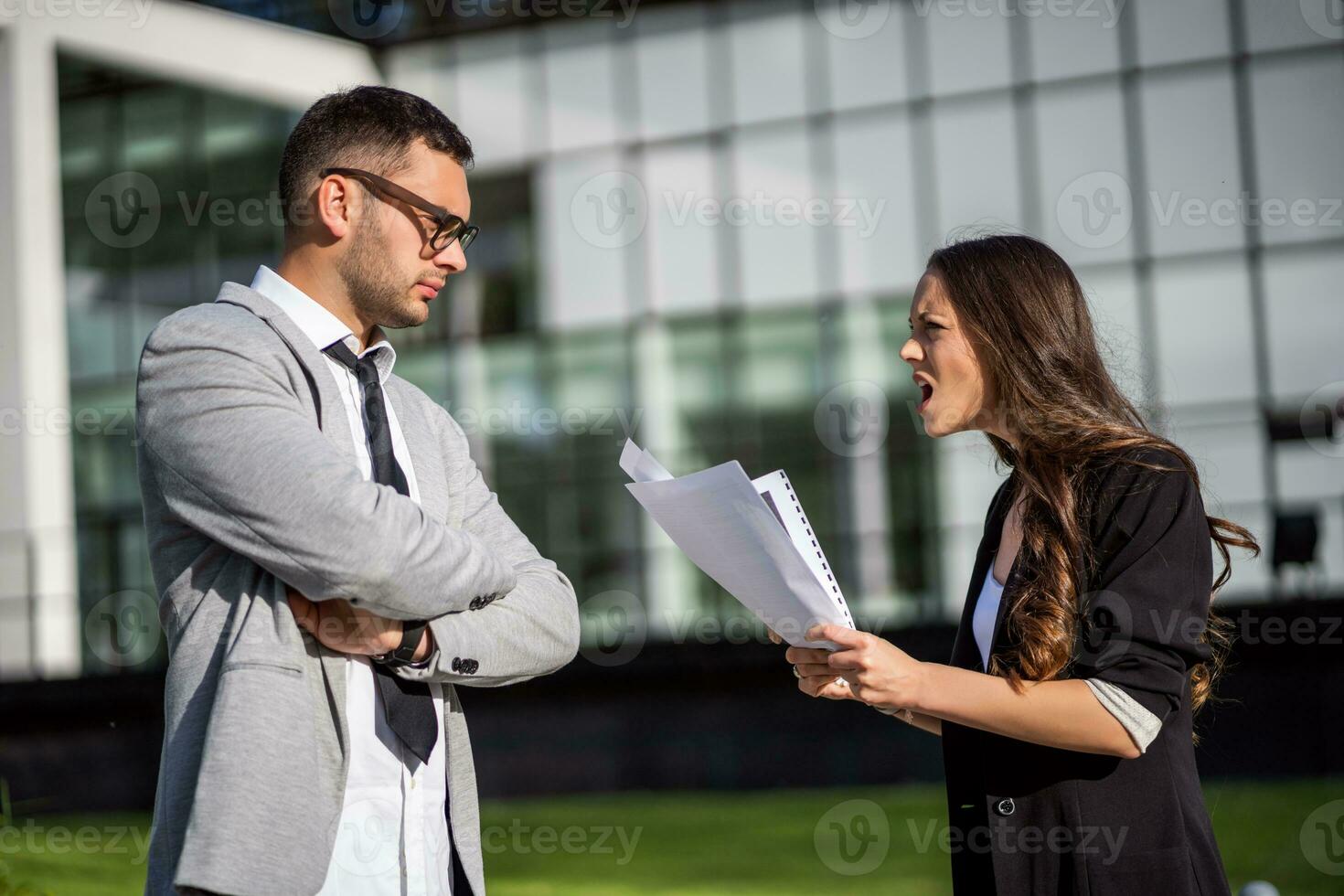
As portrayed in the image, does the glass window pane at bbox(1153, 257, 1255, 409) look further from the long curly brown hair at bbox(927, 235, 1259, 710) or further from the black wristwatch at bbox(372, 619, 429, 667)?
the black wristwatch at bbox(372, 619, 429, 667)

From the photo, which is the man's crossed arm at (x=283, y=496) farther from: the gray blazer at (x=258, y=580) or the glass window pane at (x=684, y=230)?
the glass window pane at (x=684, y=230)

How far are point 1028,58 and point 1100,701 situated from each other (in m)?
15.4

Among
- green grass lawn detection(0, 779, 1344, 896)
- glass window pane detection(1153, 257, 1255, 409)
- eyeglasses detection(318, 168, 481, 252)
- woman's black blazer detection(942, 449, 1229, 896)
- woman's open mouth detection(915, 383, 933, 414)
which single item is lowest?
green grass lawn detection(0, 779, 1344, 896)

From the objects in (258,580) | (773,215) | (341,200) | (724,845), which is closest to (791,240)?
(773,215)

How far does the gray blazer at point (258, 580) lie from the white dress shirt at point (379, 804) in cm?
7

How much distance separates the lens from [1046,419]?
2.63 metres

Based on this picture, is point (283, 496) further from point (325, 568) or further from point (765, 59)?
point (765, 59)

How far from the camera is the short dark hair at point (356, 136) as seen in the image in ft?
8.59

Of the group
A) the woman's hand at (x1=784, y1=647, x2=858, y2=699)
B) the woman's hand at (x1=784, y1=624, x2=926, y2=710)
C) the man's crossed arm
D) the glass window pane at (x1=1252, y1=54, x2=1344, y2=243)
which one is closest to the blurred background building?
the glass window pane at (x1=1252, y1=54, x2=1344, y2=243)

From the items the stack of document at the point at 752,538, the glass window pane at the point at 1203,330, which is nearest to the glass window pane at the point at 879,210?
the glass window pane at the point at 1203,330

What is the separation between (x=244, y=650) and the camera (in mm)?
2170

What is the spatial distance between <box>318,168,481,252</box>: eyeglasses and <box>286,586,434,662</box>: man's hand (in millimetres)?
764

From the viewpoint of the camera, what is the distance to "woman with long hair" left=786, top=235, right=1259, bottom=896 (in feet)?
7.75

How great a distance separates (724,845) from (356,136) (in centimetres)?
785
